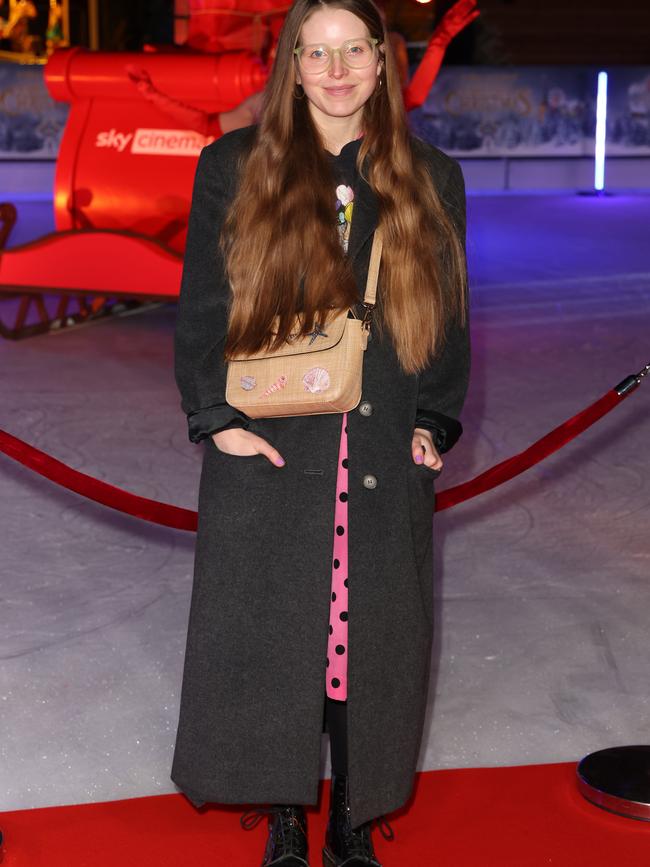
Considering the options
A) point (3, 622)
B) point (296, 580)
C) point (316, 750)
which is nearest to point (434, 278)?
point (296, 580)

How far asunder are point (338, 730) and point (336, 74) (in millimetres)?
1085

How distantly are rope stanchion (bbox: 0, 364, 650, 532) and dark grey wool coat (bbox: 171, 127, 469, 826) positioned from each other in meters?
0.55

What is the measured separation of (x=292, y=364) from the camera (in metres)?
1.93

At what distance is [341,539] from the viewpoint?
2.02m

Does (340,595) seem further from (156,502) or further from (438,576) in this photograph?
(438,576)

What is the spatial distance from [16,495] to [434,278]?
8.88 ft

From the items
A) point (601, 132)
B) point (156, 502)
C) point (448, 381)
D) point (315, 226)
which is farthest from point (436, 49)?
point (601, 132)

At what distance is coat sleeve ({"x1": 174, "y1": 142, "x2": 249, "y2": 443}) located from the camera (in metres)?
1.97

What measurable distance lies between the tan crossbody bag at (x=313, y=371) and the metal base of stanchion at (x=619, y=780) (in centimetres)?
99

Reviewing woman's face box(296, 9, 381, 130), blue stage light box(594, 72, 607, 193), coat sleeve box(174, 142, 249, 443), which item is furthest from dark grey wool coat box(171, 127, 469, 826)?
blue stage light box(594, 72, 607, 193)

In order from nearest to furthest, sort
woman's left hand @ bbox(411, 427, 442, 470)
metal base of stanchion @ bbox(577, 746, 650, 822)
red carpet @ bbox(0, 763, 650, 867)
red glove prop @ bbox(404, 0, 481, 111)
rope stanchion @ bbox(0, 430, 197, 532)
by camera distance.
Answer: woman's left hand @ bbox(411, 427, 442, 470) → red carpet @ bbox(0, 763, 650, 867) → metal base of stanchion @ bbox(577, 746, 650, 822) → rope stanchion @ bbox(0, 430, 197, 532) → red glove prop @ bbox(404, 0, 481, 111)

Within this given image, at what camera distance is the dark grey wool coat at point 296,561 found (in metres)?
1.98

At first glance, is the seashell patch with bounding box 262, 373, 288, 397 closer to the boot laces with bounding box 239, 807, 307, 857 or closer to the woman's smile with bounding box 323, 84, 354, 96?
the woman's smile with bounding box 323, 84, 354, 96

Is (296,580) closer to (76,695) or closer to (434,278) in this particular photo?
(434,278)
